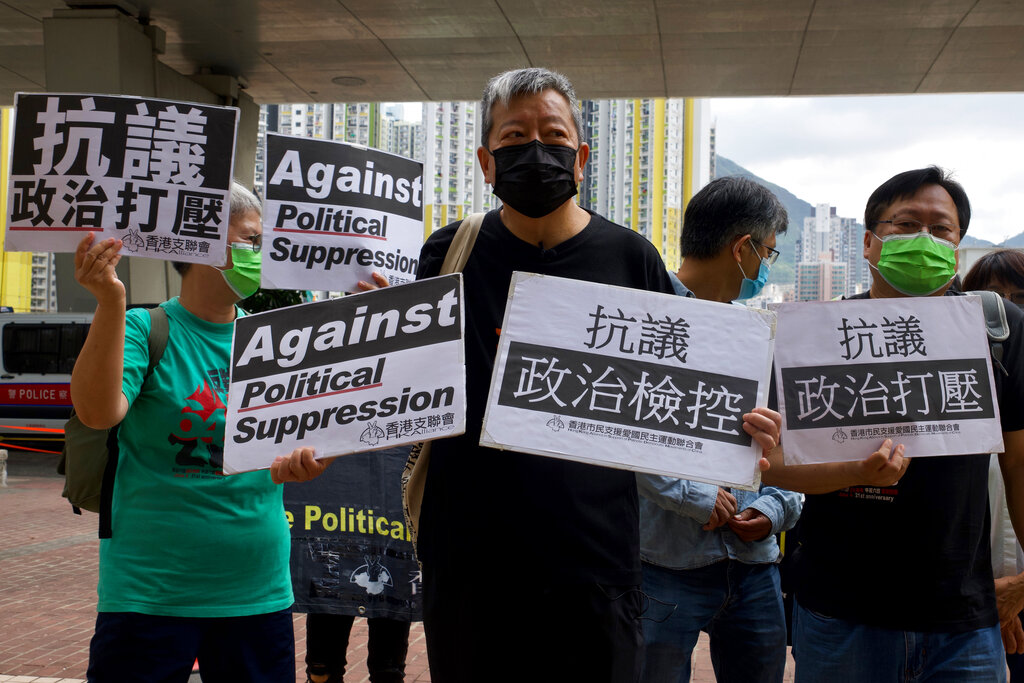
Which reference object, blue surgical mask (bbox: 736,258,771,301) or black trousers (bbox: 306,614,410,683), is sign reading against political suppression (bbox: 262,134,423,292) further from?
black trousers (bbox: 306,614,410,683)

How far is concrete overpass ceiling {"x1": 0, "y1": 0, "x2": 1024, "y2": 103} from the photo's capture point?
1161 centimetres

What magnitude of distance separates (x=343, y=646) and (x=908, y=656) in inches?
96.4

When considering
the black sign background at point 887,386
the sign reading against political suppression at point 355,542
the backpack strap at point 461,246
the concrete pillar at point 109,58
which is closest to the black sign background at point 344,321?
the backpack strap at point 461,246

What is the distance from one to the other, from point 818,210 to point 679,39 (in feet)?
395

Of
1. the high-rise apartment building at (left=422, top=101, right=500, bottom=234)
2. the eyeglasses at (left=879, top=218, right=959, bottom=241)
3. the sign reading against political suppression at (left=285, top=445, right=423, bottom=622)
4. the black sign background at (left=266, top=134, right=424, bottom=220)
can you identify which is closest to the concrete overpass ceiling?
the sign reading against political suppression at (left=285, top=445, right=423, bottom=622)

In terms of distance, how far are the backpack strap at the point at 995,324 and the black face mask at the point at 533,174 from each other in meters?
1.17

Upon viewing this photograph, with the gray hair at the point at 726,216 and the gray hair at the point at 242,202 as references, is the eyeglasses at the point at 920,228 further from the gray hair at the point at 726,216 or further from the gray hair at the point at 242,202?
the gray hair at the point at 242,202

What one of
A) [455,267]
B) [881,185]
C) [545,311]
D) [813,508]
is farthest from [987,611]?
[455,267]

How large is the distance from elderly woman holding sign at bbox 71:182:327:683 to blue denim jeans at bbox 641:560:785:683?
1.11 metres

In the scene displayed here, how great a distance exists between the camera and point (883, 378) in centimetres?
233

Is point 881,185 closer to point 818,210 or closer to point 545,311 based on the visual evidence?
point 545,311

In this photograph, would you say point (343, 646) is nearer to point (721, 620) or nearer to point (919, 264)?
point (721, 620)

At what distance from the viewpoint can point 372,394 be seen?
2.15 meters

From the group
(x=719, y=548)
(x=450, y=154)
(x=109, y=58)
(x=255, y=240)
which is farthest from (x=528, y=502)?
(x=450, y=154)
